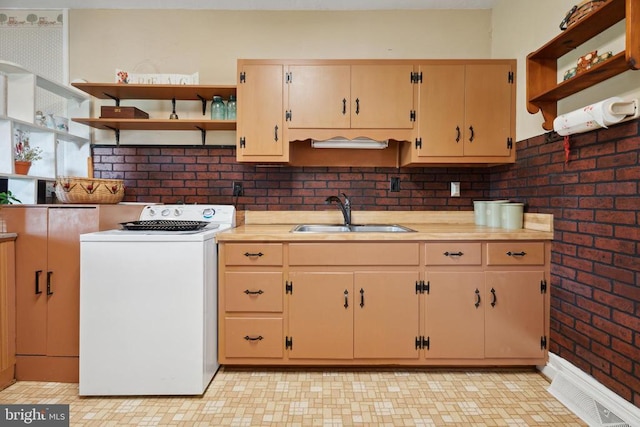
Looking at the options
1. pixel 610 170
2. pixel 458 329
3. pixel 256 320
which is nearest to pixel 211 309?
pixel 256 320

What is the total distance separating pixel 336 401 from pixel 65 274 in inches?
67.3

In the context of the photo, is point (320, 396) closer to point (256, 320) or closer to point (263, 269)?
point (256, 320)

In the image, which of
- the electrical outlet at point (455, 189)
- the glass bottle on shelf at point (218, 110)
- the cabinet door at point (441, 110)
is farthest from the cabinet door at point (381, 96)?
the glass bottle on shelf at point (218, 110)

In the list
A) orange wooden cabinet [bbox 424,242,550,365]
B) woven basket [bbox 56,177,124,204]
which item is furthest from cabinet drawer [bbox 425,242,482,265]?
woven basket [bbox 56,177,124,204]

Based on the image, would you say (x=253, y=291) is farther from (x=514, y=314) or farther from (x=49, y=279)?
(x=514, y=314)

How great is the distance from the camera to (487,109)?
2402 millimetres

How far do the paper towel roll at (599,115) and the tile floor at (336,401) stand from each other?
1448 millimetres

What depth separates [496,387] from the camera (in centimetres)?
199

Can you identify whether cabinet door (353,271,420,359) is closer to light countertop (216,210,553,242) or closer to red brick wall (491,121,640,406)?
light countertop (216,210,553,242)

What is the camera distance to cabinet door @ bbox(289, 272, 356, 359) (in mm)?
2082

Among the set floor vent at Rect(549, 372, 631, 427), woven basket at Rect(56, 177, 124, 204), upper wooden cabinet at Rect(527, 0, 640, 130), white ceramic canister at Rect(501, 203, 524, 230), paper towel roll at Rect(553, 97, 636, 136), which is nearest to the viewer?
upper wooden cabinet at Rect(527, 0, 640, 130)

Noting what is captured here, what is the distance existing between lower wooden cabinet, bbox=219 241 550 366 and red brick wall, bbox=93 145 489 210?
0.78 meters

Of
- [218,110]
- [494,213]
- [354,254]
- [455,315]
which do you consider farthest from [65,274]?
[494,213]

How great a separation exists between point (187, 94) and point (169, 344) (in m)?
1.82
